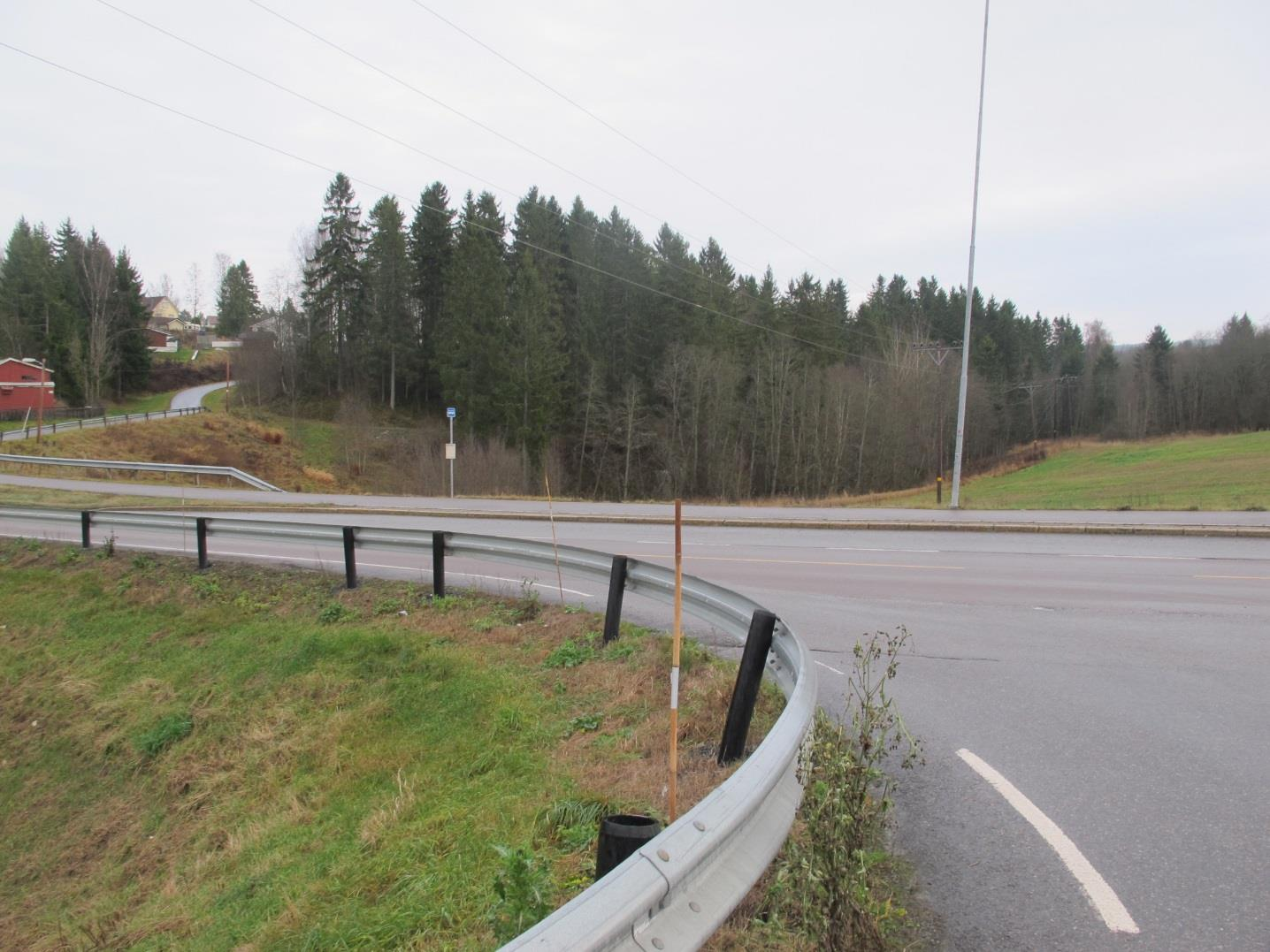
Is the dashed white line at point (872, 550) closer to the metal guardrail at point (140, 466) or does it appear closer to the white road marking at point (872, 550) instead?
the white road marking at point (872, 550)

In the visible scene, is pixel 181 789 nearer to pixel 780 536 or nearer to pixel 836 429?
pixel 780 536

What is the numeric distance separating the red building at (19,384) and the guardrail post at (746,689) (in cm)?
7228

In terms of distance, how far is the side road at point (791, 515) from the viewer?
19.3m

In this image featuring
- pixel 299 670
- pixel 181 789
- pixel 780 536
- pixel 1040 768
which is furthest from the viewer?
pixel 780 536

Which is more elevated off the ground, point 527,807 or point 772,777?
point 772,777

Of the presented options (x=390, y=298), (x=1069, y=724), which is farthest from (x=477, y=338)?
(x=1069, y=724)

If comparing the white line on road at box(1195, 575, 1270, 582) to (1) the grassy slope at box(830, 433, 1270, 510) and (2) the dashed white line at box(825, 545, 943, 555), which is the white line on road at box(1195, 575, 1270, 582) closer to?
(2) the dashed white line at box(825, 545, 943, 555)

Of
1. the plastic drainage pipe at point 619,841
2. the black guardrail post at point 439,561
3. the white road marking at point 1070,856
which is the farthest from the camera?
the black guardrail post at point 439,561

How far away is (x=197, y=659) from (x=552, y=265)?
6252cm

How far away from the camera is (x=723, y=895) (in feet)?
8.81

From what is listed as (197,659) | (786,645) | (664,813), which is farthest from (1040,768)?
(197,659)

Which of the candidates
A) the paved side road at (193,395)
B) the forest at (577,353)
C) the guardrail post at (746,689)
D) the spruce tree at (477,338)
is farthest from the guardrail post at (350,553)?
the paved side road at (193,395)

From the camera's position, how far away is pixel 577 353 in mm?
67188

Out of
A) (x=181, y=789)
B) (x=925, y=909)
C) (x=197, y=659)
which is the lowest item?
(x=181, y=789)
